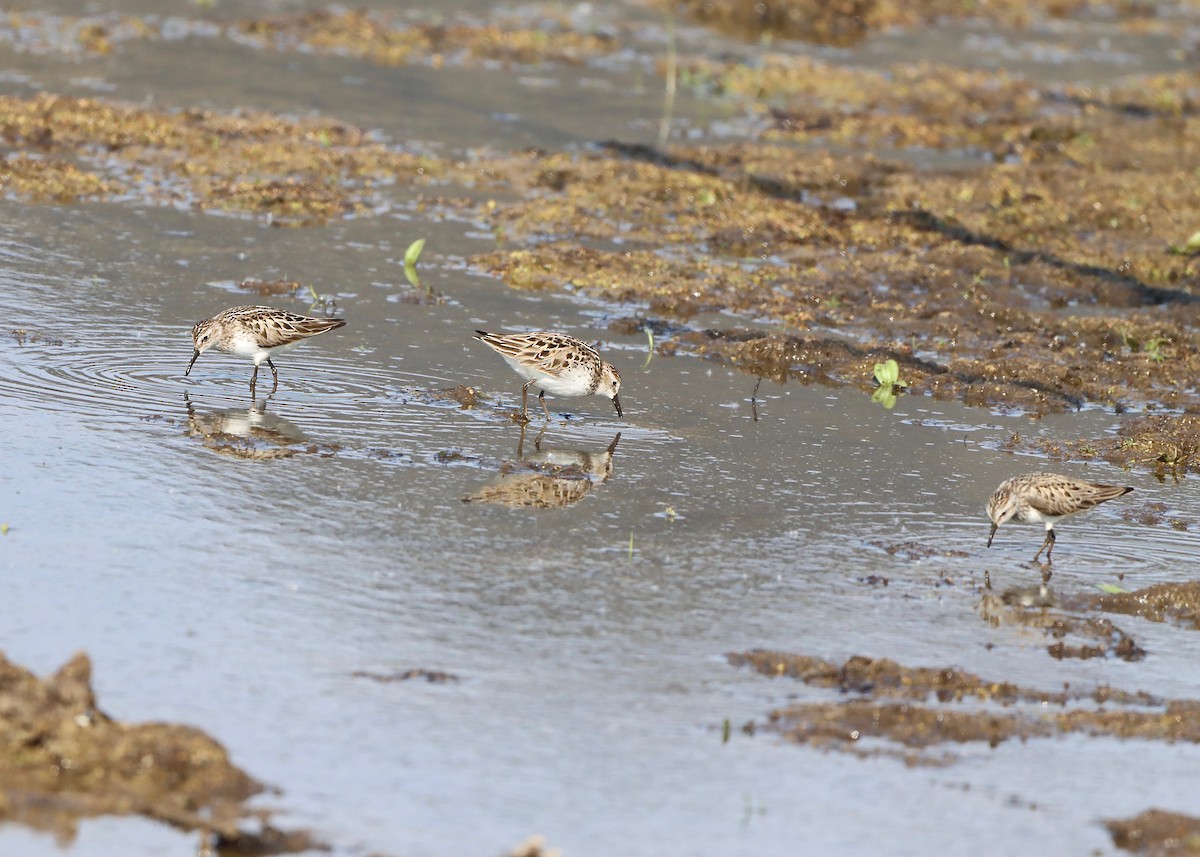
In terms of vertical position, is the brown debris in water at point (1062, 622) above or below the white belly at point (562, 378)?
below

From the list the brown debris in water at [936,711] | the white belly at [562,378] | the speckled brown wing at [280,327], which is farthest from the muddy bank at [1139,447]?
the speckled brown wing at [280,327]

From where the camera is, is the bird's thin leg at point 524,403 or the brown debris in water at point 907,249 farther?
the brown debris in water at point 907,249

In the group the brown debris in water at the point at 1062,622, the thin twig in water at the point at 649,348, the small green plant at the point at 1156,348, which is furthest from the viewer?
Answer: the small green plant at the point at 1156,348

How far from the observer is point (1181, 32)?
4178cm

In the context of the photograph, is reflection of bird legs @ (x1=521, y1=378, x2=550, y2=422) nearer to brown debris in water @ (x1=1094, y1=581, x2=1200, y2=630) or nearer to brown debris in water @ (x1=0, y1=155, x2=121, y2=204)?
brown debris in water @ (x1=1094, y1=581, x2=1200, y2=630)

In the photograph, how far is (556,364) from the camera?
530 inches

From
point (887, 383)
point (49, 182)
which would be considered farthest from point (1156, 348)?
point (49, 182)

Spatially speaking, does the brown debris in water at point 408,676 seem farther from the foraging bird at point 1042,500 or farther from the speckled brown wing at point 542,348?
the speckled brown wing at point 542,348

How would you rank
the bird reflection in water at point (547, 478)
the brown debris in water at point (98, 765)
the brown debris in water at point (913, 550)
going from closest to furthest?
the brown debris in water at point (98, 765), the brown debris in water at point (913, 550), the bird reflection in water at point (547, 478)

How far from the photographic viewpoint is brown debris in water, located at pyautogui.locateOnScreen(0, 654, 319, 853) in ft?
23.1

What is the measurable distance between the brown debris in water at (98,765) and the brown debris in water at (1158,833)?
3773 mm

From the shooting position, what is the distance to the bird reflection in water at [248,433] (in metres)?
12.3

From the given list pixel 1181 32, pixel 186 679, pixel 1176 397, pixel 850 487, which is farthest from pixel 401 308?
pixel 1181 32

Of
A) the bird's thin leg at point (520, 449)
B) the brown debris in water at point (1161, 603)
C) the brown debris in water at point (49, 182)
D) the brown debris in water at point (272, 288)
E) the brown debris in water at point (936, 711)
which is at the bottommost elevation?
the brown debris in water at point (936, 711)
